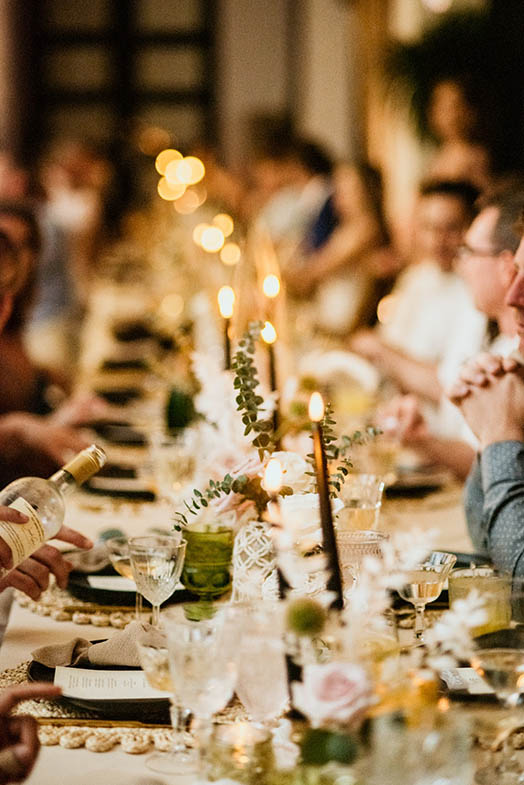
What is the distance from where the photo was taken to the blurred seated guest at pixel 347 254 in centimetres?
557

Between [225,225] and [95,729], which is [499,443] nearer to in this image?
[95,729]

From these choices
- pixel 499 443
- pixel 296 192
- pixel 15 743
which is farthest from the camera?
pixel 296 192

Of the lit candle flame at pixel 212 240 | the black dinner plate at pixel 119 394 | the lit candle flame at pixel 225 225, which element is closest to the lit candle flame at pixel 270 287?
the lit candle flame at pixel 212 240

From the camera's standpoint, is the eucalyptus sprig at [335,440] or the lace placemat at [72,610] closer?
the eucalyptus sprig at [335,440]

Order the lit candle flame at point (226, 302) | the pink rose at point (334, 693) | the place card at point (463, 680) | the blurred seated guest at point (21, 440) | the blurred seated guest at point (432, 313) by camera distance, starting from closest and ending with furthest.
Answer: the pink rose at point (334, 693) → the place card at point (463, 680) → the lit candle flame at point (226, 302) → the blurred seated guest at point (21, 440) → the blurred seated guest at point (432, 313)

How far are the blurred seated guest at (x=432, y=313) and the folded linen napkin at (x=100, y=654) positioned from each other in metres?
1.94

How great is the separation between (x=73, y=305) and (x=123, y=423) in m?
2.74

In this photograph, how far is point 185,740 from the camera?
119 centimetres

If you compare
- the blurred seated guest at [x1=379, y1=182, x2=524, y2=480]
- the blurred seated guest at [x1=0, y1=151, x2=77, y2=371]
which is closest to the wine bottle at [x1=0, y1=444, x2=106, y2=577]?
the blurred seated guest at [x1=379, y1=182, x2=524, y2=480]

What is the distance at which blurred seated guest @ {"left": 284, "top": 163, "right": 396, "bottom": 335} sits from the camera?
5.57 meters

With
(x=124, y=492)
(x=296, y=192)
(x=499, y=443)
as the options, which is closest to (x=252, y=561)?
(x=499, y=443)

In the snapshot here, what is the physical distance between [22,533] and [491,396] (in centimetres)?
82

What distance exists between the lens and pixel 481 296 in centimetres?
259

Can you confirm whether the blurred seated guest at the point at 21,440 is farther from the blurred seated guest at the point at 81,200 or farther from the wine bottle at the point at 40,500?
the blurred seated guest at the point at 81,200
